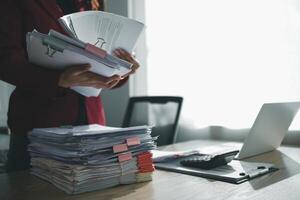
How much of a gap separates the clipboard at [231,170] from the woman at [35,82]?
34 cm

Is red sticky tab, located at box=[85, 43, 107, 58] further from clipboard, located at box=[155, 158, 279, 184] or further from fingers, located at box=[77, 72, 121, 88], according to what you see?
clipboard, located at box=[155, 158, 279, 184]

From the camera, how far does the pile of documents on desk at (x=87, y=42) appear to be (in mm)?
825

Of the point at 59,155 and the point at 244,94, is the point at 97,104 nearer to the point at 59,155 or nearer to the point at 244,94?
the point at 59,155

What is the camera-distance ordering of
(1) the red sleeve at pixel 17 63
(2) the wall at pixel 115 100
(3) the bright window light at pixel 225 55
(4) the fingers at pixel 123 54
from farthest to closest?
(2) the wall at pixel 115 100 → (3) the bright window light at pixel 225 55 → (4) the fingers at pixel 123 54 → (1) the red sleeve at pixel 17 63

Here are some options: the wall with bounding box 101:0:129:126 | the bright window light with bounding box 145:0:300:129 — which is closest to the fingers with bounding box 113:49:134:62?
the bright window light with bounding box 145:0:300:129

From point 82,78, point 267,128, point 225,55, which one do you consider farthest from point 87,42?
point 225,55

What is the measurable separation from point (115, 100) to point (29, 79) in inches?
67.5

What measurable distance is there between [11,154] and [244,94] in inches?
50.2

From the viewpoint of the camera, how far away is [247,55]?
1.91 m

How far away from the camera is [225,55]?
201 cm

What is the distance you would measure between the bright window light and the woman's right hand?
3.58ft

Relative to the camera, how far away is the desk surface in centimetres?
78

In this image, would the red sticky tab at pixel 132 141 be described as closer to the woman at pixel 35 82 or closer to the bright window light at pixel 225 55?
the woman at pixel 35 82

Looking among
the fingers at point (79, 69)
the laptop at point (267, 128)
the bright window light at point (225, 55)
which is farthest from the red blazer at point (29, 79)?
the bright window light at point (225, 55)
